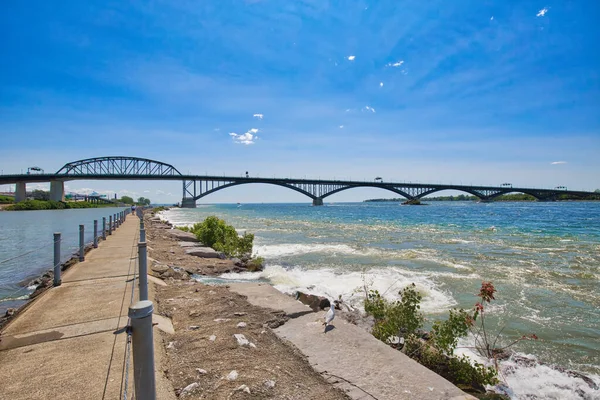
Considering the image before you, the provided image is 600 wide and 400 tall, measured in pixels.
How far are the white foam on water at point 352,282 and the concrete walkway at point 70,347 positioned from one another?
403 cm

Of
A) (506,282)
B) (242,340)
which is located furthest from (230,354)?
(506,282)

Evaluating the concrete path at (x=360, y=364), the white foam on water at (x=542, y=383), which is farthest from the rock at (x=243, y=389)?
the white foam on water at (x=542, y=383)

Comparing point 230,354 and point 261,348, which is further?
point 261,348

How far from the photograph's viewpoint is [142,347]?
1835 millimetres

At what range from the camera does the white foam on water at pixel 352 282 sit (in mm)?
8352

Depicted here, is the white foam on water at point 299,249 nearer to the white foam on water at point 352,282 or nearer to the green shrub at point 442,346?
the white foam on water at point 352,282

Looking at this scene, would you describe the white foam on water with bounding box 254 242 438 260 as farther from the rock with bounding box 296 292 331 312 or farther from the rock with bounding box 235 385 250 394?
the rock with bounding box 235 385 250 394

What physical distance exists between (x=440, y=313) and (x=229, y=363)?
18.5 feet

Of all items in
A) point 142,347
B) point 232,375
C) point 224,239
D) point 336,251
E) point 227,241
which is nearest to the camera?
point 142,347

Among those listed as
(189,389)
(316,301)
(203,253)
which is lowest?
(203,253)

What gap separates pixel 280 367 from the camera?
3.59 meters

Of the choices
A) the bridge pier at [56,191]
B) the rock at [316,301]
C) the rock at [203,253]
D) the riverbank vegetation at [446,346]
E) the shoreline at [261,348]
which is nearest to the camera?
the shoreline at [261,348]

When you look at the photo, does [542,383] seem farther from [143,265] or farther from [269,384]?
[143,265]

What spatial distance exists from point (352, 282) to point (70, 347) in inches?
305
